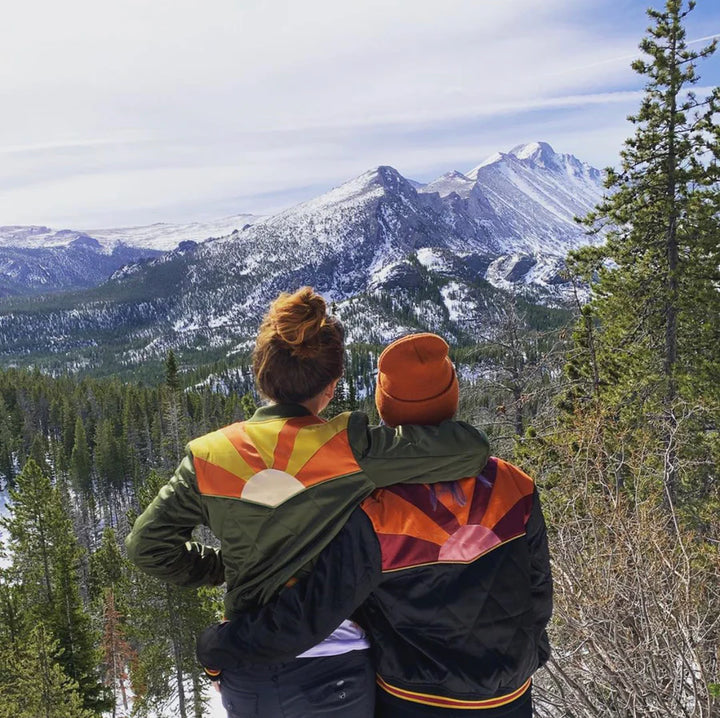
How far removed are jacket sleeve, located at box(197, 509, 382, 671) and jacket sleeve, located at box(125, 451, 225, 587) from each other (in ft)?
1.64

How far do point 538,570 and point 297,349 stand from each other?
4.89ft

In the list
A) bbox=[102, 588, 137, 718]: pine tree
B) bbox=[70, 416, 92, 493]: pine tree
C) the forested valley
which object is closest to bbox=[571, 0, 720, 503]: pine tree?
the forested valley

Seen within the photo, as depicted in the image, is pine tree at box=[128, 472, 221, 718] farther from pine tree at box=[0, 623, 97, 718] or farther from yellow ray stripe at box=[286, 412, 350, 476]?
yellow ray stripe at box=[286, 412, 350, 476]

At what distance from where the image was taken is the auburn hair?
2.38m

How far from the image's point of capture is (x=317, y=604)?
223cm

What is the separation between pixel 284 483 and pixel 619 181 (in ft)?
47.5

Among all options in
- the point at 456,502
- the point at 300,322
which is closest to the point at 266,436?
the point at 300,322

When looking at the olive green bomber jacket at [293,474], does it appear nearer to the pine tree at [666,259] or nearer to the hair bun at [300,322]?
the hair bun at [300,322]

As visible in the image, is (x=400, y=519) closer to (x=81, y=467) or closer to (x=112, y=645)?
(x=112, y=645)

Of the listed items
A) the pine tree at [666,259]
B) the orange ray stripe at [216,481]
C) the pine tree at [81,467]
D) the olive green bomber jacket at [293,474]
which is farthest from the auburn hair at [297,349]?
the pine tree at [81,467]

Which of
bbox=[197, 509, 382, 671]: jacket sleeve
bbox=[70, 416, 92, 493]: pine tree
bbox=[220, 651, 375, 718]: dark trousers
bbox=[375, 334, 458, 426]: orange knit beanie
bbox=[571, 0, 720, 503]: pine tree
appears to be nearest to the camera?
bbox=[197, 509, 382, 671]: jacket sleeve

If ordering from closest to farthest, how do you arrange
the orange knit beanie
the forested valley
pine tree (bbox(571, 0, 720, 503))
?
the orange knit beanie → the forested valley → pine tree (bbox(571, 0, 720, 503))

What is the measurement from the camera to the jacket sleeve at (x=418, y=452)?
2264mm

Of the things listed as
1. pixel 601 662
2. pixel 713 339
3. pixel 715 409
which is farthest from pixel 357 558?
pixel 713 339
